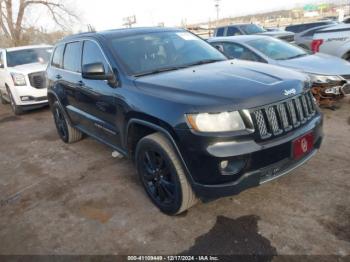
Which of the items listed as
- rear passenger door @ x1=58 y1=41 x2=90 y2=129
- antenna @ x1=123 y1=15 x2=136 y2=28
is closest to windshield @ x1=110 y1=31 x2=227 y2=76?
rear passenger door @ x1=58 y1=41 x2=90 y2=129

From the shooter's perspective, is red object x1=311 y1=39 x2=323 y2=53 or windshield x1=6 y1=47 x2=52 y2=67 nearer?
red object x1=311 y1=39 x2=323 y2=53

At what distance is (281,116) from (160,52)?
167 cm

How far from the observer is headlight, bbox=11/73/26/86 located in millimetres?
8297

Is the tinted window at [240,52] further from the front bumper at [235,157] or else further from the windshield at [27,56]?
the windshield at [27,56]

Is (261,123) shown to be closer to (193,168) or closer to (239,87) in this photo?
(239,87)

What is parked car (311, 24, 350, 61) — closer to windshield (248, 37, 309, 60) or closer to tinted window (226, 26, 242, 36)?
windshield (248, 37, 309, 60)

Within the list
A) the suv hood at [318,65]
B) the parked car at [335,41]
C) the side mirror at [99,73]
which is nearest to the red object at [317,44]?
the parked car at [335,41]

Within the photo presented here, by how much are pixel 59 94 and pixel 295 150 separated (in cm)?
387

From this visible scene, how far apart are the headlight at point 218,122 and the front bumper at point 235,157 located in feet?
0.36

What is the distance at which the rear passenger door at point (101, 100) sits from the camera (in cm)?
361

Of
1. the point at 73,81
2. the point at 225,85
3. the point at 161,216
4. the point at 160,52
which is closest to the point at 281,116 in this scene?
the point at 225,85

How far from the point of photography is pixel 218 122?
2609mm

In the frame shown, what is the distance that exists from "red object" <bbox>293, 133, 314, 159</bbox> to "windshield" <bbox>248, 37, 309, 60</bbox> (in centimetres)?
378

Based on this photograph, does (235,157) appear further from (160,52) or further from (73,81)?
(73,81)
